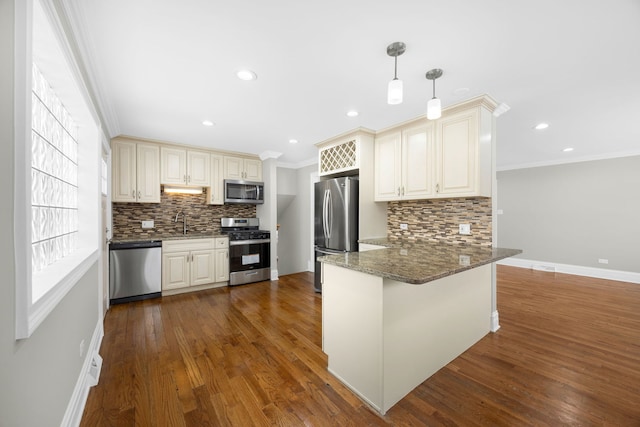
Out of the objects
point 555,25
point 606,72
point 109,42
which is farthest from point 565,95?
point 109,42

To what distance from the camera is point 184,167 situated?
4078mm

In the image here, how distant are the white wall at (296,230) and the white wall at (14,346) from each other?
4.04 metres

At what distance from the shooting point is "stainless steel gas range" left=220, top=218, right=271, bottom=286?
13.8 ft

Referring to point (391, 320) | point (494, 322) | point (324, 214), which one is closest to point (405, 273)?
point (391, 320)

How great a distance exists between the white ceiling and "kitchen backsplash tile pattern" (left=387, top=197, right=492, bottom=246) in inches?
42.5

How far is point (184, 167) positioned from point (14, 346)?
12.0ft

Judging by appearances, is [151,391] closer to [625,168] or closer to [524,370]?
[524,370]

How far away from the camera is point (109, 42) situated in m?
1.65

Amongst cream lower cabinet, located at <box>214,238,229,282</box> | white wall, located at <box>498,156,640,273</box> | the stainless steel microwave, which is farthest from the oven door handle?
white wall, located at <box>498,156,640,273</box>

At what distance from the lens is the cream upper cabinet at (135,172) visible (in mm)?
3557

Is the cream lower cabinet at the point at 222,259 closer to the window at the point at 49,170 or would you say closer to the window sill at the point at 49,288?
the window at the point at 49,170

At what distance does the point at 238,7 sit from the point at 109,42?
3.20 ft

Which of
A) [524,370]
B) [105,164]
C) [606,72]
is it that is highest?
[606,72]

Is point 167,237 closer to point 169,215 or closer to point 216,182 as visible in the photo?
point 169,215
